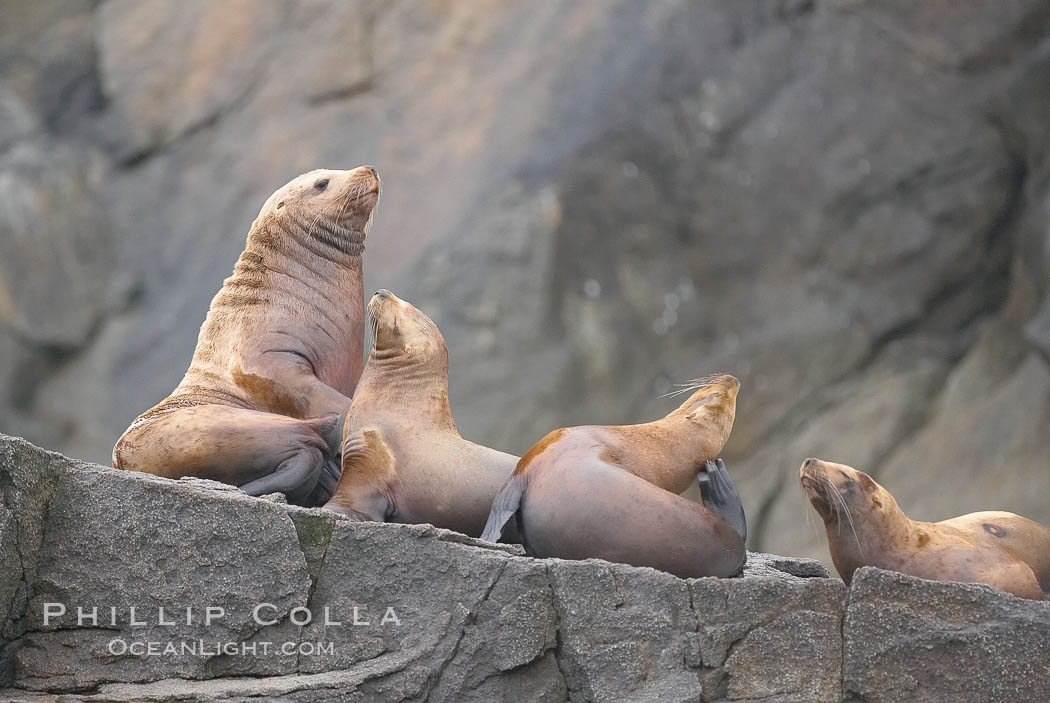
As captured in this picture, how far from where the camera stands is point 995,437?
1076cm

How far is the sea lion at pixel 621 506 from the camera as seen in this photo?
4637 mm

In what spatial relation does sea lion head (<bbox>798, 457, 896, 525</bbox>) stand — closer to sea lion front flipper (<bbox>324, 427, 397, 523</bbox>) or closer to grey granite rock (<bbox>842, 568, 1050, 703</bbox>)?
grey granite rock (<bbox>842, 568, 1050, 703</bbox>)

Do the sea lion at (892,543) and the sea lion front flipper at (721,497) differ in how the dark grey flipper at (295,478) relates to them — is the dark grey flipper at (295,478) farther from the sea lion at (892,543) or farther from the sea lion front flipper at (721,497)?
the sea lion at (892,543)

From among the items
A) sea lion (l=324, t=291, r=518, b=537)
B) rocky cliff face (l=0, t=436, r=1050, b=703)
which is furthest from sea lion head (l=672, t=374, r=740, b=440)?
rocky cliff face (l=0, t=436, r=1050, b=703)

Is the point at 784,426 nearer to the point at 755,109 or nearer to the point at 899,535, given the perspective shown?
the point at 755,109

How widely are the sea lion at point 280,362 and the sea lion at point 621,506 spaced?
1029 millimetres

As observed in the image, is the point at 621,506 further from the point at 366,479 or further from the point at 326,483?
the point at 326,483

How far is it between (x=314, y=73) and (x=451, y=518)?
943 cm

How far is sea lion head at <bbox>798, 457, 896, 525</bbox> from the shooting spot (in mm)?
5145

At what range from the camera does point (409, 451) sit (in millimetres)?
5137

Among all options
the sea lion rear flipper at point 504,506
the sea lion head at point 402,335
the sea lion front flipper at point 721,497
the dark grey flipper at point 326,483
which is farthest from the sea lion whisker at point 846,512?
the dark grey flipper at point 326,483

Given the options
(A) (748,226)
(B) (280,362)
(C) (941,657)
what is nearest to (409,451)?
(B) (280,362)

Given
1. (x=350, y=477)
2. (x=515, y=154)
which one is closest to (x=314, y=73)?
(x=515, y=154)

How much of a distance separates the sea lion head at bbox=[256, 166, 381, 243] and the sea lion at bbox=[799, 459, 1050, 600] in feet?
8.56
